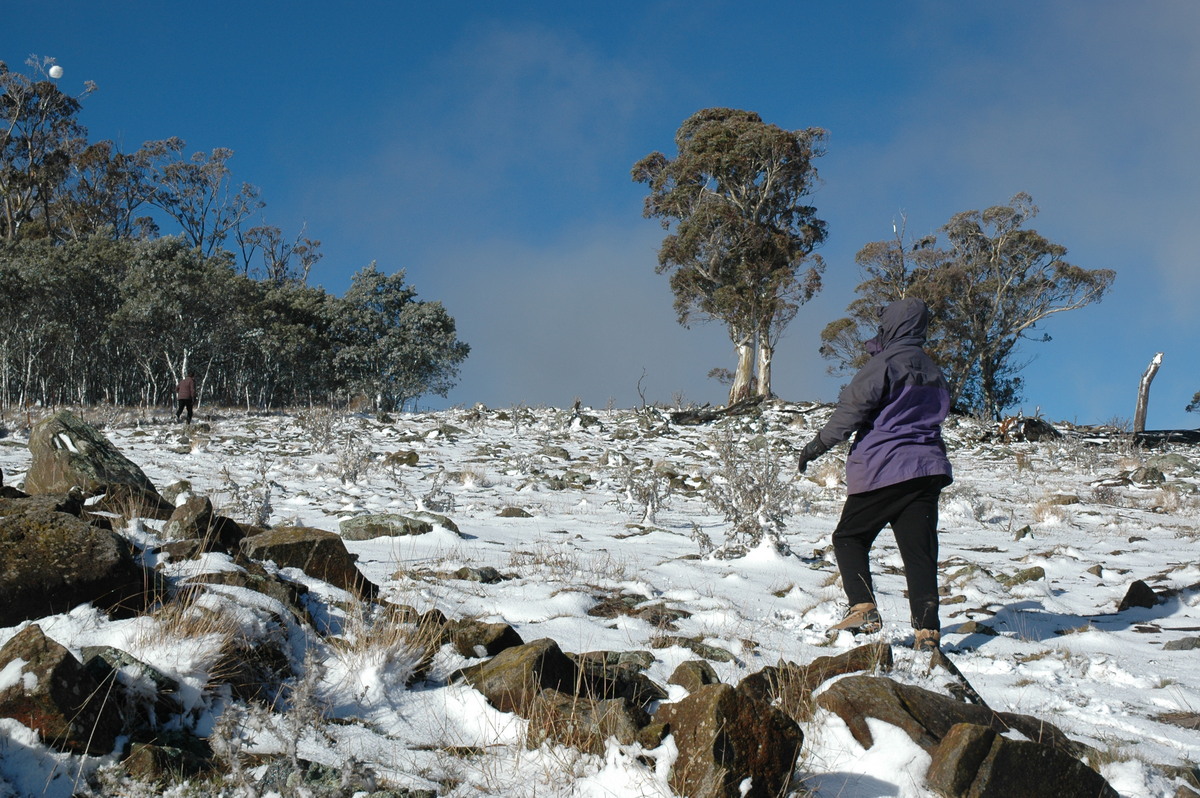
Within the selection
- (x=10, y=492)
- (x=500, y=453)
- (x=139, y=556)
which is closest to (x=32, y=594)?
(x=139, y=556)

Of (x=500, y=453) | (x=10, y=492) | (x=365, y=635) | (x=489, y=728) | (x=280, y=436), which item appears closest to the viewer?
(x=489, y=728)

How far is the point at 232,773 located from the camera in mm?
2156

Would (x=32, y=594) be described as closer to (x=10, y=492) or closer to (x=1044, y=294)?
(x=10, y=492)

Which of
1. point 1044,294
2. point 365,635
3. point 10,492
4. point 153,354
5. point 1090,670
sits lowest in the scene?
point 1090,670

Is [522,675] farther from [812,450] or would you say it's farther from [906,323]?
[906,323]

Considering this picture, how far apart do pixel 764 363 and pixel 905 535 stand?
78.9ft

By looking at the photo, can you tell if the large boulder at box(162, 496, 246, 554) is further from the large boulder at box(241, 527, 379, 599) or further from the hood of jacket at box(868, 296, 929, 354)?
the hood of jacket at box(868, 296, 929, 354)

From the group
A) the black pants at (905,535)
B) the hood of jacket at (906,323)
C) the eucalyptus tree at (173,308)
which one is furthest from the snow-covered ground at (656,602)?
the eucalyptus tree at (173,308)

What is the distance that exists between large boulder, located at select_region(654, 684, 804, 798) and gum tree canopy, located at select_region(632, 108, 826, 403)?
25309 millimetres

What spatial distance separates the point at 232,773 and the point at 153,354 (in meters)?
26.6

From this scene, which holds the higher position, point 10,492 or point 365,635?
point 10,492

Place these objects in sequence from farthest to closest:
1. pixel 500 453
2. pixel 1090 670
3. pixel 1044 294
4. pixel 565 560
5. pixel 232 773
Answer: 1. pixel 1044 294
2. pixel 500 453
3. pixel 565 560
4. pixel 1090 670
5. pixel 232 773

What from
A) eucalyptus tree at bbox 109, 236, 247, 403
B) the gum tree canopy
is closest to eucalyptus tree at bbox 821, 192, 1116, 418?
the gum tree canopy

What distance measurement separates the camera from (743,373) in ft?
91.0
